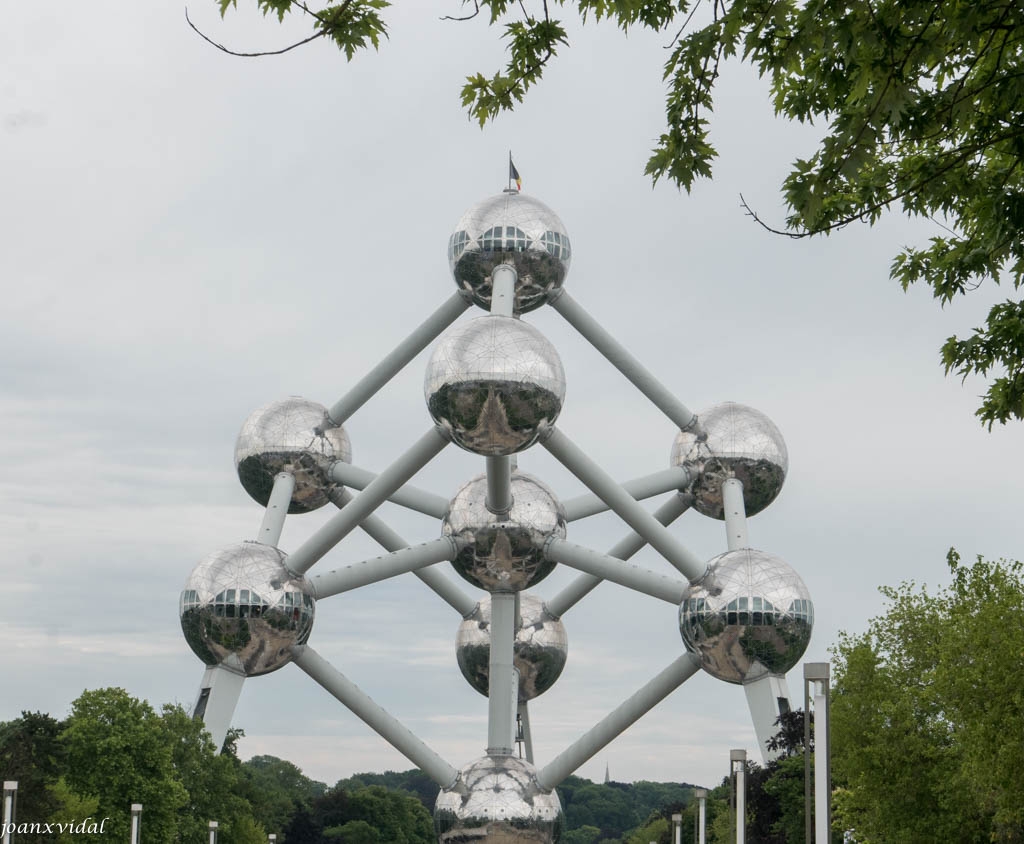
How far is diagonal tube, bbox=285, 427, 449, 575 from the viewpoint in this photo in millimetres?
22031

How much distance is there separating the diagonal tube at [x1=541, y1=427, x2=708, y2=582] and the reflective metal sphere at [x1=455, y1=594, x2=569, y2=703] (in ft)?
13.9

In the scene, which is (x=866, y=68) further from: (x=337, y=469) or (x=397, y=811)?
(x=397, y=811)

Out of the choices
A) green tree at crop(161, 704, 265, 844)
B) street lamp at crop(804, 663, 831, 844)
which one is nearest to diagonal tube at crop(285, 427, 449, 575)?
street lamp at crop(804, 663, 831, 844)

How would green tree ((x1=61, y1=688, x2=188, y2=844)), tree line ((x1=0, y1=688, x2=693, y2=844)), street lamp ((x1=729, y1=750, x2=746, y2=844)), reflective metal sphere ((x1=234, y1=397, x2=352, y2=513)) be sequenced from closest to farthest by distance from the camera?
street lamp ((x1=729, y1=750, x2=746, y2=844))
reflective metal sphere ((x1=234, y1=397, x2=352, y2=513))
tree line ((x1=0, y1=688, x2=693, y2=844))
green tree ((x1=61, y1=688, x2=188, y2=844))

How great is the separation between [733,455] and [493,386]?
22.8 feet

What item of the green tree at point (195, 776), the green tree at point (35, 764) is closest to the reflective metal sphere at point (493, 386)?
the green tree at point (35, 764)

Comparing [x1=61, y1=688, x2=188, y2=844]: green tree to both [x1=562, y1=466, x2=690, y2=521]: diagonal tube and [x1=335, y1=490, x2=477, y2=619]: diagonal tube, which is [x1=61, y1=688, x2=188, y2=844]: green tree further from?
[x1=562, y1=466, x2=690, y2=521]: diagonal tube

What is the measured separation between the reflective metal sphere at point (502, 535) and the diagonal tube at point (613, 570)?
0.34 metres

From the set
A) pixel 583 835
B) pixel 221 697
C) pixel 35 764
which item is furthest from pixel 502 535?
pixel 583 835

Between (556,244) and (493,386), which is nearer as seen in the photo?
(493,386)

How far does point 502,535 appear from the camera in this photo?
23.5 meters

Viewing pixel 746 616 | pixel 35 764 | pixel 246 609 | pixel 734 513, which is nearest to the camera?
pixel 746 616

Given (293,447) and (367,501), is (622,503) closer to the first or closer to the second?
(367,501)

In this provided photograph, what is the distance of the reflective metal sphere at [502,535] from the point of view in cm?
2358
